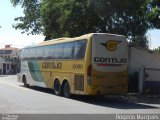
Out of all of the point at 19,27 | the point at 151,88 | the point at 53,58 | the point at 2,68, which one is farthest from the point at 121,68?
the point at 2,68

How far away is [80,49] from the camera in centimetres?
2191

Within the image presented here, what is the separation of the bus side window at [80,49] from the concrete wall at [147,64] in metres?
7.29

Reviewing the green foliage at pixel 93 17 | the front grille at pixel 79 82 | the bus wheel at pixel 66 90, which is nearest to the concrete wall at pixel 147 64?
the green foliage at pixel 93 17

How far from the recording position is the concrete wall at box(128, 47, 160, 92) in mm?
29125

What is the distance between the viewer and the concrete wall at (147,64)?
95.6 ft

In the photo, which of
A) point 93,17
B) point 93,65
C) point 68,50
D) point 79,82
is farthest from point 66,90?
point 93,17

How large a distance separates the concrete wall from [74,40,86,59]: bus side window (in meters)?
7.29

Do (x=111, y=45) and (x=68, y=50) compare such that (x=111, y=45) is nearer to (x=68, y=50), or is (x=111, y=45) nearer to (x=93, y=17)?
(x=68, y=50)

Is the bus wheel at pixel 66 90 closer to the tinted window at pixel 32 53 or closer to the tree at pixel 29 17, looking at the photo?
the tinted window at pixel 32 53

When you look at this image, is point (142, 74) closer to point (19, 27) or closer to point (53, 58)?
point (53, 58)

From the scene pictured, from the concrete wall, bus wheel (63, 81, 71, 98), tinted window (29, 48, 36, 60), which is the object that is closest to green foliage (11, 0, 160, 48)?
the concrete wall

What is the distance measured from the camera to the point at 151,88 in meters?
28.7

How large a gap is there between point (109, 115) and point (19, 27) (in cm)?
3401

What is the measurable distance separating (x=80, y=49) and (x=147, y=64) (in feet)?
31.3
